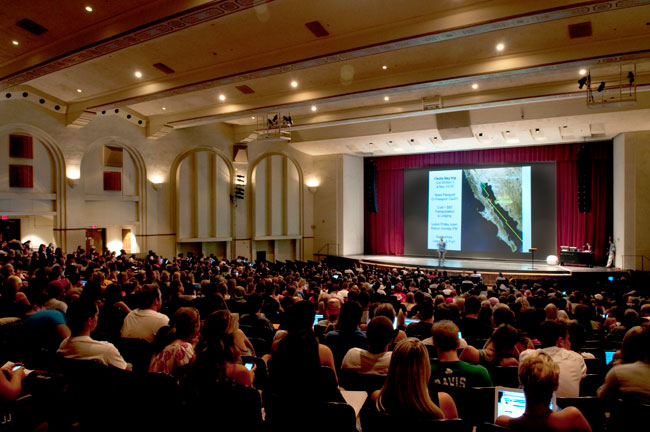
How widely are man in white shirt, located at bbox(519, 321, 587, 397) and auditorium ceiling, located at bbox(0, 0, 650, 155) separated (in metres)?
5.50

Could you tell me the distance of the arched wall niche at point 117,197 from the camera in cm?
1477

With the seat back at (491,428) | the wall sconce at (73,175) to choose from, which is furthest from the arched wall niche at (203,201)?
the seat back at (491,428)

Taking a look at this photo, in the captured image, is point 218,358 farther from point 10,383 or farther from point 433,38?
point 433,38

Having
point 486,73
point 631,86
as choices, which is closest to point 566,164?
point 631,86

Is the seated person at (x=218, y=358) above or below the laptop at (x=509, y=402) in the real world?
above

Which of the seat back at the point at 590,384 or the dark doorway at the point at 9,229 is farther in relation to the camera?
the dark doorway at the point at 9,229

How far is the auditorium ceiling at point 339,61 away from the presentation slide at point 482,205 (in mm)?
2710

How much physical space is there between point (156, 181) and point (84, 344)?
47.1 feet

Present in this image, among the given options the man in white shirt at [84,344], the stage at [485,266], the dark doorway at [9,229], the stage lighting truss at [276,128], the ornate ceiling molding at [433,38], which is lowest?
the stage at [485,266]

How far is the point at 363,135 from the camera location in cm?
1723

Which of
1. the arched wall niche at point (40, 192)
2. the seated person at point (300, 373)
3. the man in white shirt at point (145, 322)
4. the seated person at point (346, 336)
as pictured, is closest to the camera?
the seated person at point (300, 373)

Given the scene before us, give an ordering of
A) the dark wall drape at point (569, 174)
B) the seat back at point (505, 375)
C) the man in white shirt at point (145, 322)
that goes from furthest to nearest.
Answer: the dark wall drape at point (569, 174) < the man in white shirt at point (145, 322) < the seat back at point (505, 375)

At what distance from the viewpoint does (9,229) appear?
1386 cm

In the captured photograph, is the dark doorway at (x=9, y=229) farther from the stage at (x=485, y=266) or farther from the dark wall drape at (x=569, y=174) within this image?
the dark wall drape at (x=569, y=174)
